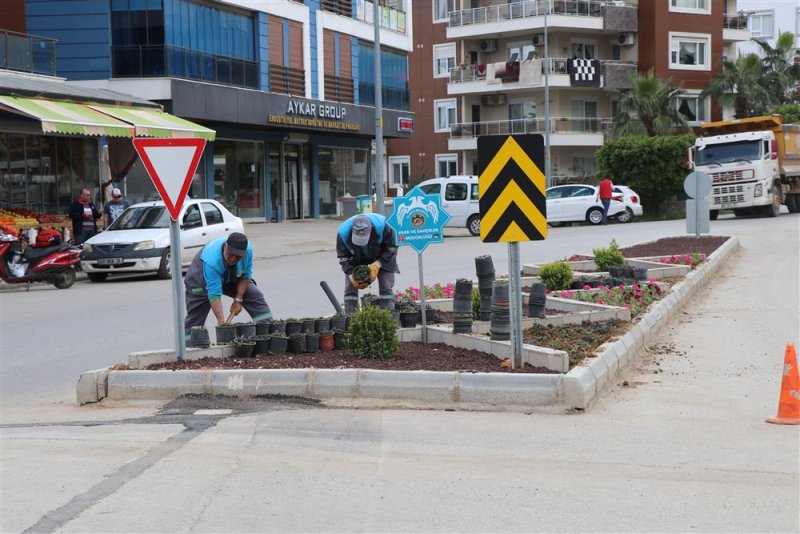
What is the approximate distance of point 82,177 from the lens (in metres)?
28.0

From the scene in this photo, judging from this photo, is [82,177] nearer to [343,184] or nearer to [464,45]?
[343,184]

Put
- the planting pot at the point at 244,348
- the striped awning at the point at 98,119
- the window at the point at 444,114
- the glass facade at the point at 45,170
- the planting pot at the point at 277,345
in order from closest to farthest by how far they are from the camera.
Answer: the planting pot at the point at 244,348, the planting pot at the point at 277,345, the striped awning at the point at 98,119, the glass facade at the point at 45,170, the window at the point at 444,114

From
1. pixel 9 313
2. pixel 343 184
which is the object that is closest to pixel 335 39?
pixel 343 184

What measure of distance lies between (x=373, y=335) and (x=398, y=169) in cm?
5186

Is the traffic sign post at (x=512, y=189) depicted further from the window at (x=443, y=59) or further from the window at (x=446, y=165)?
the window at (x=443, y=59)

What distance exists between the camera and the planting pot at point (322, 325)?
9.49 meters

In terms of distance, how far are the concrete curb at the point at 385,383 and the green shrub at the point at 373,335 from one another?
0.61 meters

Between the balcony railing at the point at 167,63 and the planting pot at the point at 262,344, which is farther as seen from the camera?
the balcony railing at the point at 167,63

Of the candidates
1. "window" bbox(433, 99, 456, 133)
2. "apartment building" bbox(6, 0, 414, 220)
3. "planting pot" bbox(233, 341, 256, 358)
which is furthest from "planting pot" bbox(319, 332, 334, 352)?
"window" bbox(433, 99, 456, 133)

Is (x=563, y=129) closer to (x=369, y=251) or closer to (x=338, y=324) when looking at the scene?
(x=369, y=251)

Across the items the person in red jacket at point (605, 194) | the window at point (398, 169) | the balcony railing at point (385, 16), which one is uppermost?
the balcony railing at point (385, 16)

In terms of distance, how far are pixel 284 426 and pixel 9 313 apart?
931 cm

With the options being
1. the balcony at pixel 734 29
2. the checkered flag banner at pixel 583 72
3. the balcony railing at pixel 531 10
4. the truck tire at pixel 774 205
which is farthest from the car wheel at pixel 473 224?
the balcony at pixel 734 29

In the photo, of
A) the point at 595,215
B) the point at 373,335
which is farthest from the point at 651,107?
the point at 373,335
